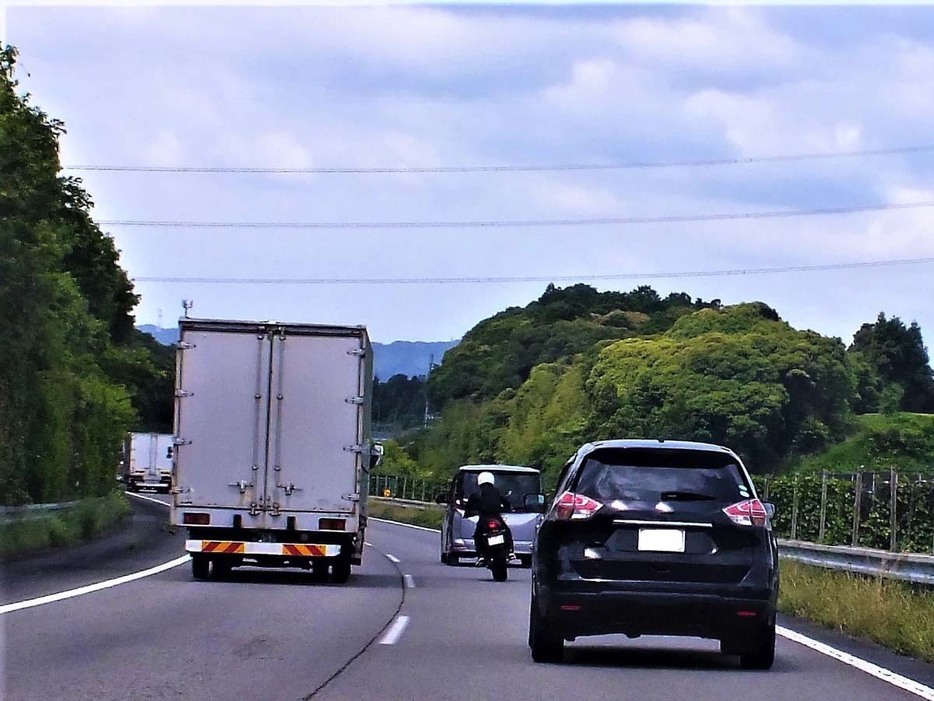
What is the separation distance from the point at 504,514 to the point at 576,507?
670 inches

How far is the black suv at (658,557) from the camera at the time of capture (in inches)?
480

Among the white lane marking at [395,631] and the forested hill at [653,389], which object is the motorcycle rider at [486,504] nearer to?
the white lane marking at [395,631]

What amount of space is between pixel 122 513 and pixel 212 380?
85.4 feet

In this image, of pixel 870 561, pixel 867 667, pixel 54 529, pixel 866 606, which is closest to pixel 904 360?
pixel 54 529

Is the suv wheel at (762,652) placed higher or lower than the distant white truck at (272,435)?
lower

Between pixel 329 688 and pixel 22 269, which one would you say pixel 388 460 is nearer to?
pixel 22 269

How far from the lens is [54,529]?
30625 millimetres

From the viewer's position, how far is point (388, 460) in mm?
94312

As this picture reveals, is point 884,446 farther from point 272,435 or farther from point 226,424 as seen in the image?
point 226,424

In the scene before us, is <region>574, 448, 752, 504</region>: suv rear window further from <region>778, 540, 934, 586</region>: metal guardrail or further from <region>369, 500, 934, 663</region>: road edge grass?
<region>778, 540, 934, 586</region>: metal guardrail

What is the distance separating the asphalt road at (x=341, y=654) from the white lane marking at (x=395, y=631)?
0.04 m

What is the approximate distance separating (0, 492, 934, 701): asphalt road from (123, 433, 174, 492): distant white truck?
59939mm

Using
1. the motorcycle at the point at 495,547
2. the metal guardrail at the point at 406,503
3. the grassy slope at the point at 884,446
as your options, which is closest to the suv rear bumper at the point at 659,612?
the motorcycle at the point at 495,547

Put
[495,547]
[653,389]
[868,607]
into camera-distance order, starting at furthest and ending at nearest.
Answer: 1. [653,389]
2. [495,547]
3. [868,607]
